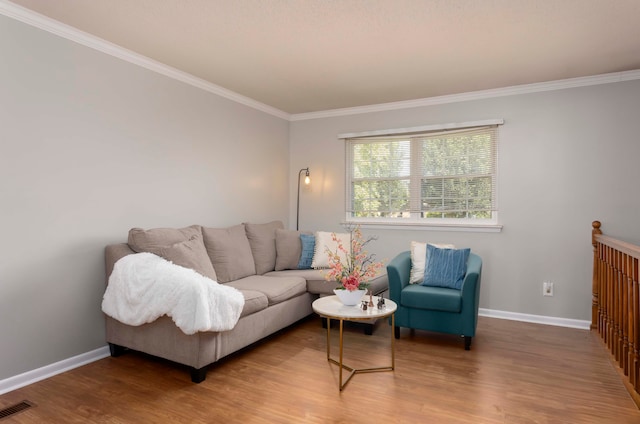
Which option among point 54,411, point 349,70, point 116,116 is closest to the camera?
point 54,411

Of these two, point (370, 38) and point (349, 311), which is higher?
point (370, 38)

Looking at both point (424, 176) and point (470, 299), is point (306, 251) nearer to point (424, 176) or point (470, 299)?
point (424, 176)

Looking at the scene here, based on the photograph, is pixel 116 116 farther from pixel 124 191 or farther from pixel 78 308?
pixel 78 308

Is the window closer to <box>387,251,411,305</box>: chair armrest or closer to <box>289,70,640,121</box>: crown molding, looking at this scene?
<box>289,70,640,121</box>: crown molding

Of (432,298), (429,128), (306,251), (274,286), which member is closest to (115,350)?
(274,286)

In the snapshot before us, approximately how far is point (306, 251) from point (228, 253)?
963mm

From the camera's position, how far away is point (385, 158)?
193 inches

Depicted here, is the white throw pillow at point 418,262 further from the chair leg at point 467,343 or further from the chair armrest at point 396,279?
the chair leg at point 467,343

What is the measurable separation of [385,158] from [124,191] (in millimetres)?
2979

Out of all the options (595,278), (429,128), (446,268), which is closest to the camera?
(446,268)

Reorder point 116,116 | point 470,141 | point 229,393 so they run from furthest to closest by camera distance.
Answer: point 470,141 < point 116,116 < point 229,393

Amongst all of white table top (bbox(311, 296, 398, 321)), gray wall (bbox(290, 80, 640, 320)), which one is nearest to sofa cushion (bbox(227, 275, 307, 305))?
white table top (bbox(311, 296, 398, 321))

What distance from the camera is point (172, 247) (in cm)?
302

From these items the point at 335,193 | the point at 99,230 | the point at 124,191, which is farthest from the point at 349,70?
the point at 99,230
